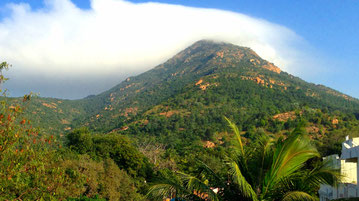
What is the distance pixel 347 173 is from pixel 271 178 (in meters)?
5.05

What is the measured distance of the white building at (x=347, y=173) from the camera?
7105 mm

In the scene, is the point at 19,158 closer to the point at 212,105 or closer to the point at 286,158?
the point at 286,158

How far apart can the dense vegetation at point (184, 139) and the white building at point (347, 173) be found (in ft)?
2.52

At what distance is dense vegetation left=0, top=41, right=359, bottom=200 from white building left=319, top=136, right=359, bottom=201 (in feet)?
2.52

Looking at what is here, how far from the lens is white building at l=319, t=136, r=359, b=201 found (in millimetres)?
7105

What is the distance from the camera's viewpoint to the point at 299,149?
4.70 metres

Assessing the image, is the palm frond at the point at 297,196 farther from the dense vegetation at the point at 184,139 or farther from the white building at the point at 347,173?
the white building at the point at 347,173

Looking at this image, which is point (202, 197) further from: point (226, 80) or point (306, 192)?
point (226, 80)

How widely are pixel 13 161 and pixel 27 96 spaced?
4.31ft

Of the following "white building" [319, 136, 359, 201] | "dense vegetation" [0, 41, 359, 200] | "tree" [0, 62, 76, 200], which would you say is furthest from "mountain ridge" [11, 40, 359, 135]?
"tree" [0, 62, 76, 200]

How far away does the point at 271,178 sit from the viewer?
4.71m

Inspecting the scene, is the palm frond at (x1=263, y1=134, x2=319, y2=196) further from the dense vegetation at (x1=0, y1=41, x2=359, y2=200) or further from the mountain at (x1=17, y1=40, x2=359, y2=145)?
the mountain at (x1=17, y1=40, x2=359, y2=145)

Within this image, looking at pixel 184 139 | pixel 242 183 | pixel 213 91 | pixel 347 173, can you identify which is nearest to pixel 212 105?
pixel 213 91

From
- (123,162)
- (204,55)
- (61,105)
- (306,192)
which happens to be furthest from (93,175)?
(204,55)
